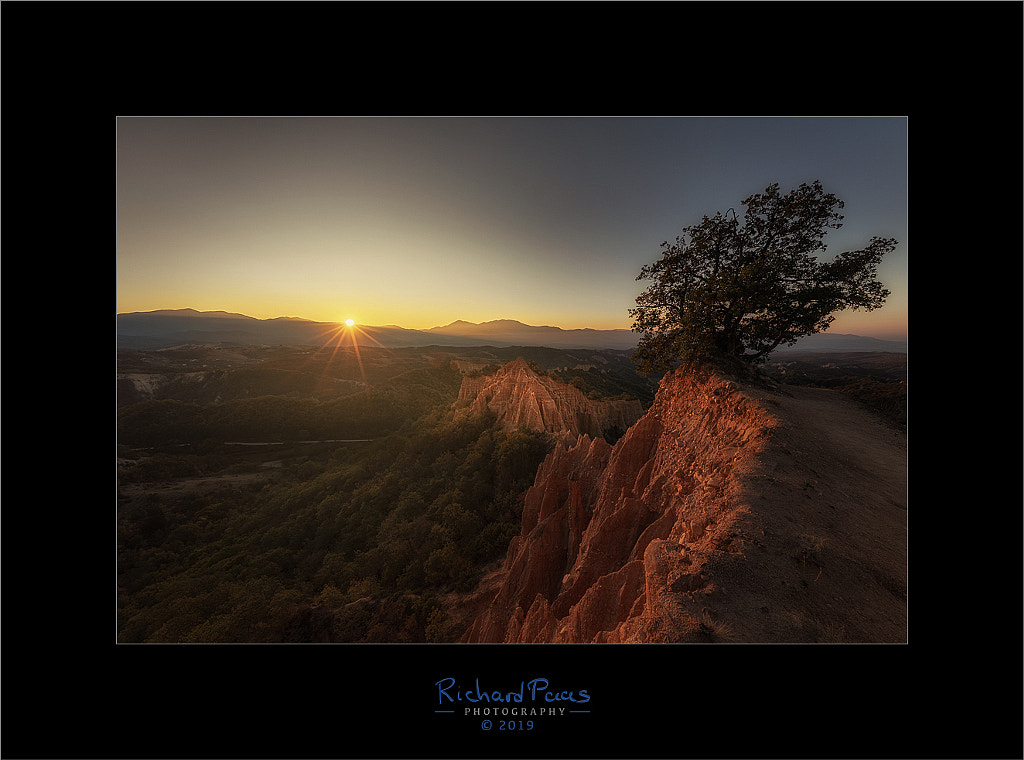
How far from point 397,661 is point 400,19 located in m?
5.96

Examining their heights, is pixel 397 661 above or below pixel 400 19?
below

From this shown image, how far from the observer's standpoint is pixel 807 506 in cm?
304

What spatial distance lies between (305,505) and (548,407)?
16421 mm

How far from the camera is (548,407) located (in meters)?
19.5

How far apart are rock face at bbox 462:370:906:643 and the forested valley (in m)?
6.46

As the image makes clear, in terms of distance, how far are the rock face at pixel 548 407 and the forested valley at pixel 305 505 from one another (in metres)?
1.31

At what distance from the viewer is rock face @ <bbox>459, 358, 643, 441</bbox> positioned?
19344 millimetres

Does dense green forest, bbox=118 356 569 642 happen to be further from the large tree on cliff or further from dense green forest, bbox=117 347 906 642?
the large tree on cliff

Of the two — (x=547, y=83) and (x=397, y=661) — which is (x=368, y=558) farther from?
(x=547, y=83)

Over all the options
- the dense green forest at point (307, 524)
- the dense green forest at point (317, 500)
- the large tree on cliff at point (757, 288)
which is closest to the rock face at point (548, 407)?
the dense green forest at point (317, 500)

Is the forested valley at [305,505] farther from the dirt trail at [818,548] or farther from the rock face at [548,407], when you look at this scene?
the dirt trail at [818,548]

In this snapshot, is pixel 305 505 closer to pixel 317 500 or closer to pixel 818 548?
pixel 317 500

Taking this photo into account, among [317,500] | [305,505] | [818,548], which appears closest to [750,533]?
[818,548]
